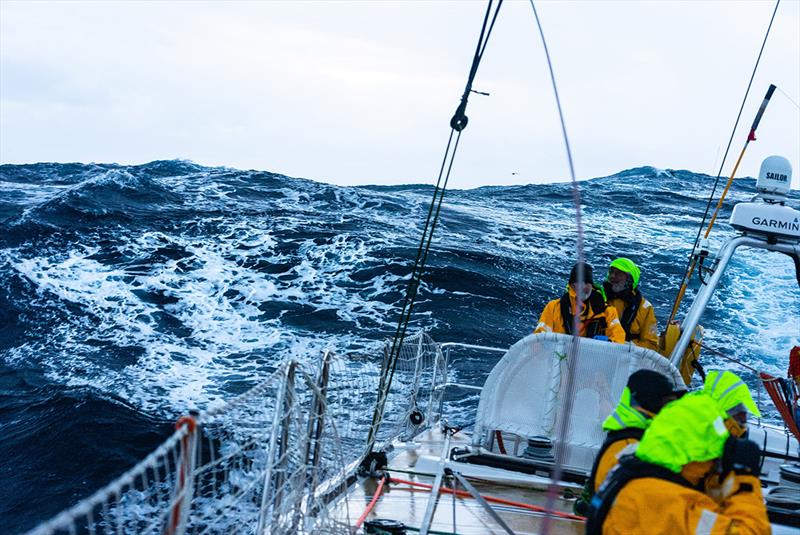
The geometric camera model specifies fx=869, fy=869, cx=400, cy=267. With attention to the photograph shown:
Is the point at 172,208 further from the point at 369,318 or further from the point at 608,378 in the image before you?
the point at 608,378

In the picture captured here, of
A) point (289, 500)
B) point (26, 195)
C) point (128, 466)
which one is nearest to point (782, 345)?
point (128, 466)

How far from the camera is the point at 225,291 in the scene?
52.9 feet

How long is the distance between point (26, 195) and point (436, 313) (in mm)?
15883

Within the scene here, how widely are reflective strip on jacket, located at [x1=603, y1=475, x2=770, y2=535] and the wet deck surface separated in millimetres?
1682

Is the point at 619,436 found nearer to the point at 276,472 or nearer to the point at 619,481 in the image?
the point at 619,481

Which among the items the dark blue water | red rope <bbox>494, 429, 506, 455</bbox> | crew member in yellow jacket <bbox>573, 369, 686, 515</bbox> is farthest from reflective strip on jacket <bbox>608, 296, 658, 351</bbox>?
the dark blue water

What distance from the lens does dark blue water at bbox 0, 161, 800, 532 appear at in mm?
9766

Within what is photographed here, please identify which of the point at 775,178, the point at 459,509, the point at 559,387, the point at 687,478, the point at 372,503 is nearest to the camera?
the point at 687,478

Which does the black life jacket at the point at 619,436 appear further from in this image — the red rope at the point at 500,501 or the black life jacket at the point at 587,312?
the black life jacket at the point at 587,312

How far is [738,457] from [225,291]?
1401 cm

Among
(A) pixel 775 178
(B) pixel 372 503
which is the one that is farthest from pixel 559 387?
(A) pixel 775 178

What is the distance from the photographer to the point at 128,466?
8.60 meters

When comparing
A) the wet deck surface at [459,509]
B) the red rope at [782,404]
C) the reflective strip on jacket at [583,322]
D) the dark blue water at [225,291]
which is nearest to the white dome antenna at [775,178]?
the red rope at [782,404]

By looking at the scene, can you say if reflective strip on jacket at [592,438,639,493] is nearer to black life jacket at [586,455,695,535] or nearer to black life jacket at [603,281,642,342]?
black life jacket at [586,455,695,535]
